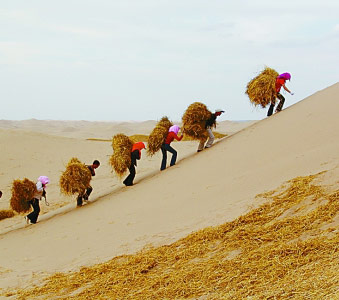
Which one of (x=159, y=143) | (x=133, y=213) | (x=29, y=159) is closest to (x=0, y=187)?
(x=29, y=159)

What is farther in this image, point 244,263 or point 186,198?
point 186,198

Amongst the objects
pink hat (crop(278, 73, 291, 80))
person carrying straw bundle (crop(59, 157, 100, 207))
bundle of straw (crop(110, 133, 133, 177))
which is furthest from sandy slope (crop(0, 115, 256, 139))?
person carrying straw bundle (crop(59, 157, 100, 207))

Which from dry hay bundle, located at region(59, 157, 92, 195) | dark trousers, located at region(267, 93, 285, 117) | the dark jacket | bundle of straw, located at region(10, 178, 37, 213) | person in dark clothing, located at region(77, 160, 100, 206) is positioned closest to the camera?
bundle of straw, located at region(10, 178, 37, 213)

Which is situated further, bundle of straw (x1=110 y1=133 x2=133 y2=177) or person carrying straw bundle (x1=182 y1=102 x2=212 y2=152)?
person carrying straw bundle (x1=182 y1=102 x2=212 y2=152)

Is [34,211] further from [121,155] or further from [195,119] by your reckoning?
[195,119]

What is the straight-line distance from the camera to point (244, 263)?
4.96m

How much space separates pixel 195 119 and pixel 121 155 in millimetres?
2150

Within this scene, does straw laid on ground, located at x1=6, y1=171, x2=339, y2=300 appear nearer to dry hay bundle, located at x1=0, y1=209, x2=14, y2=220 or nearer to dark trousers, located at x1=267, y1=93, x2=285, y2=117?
dark trousers, located at x1=267, y1=93, x2=285, y2=117

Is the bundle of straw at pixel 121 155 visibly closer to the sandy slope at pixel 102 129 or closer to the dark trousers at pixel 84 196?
the dark trousers at pixel 84 196

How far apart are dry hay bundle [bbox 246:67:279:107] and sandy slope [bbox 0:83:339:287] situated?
2.35ft

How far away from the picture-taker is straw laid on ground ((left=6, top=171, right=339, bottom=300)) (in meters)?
4.24

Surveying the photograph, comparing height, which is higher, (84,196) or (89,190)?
(89,190)

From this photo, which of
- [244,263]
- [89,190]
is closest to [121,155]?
[89,190]

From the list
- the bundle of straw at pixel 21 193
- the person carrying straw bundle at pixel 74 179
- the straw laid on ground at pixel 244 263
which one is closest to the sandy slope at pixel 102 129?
the person carrying straw bundle at pixel 74 179
